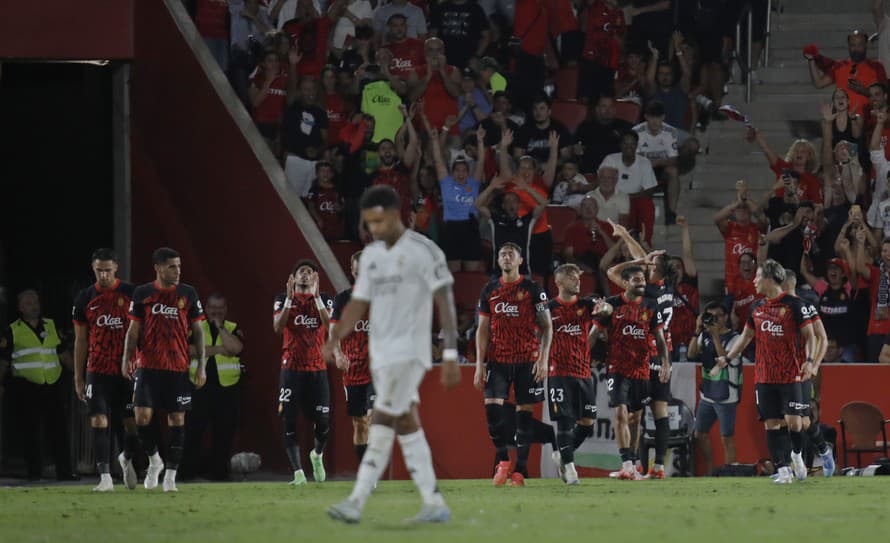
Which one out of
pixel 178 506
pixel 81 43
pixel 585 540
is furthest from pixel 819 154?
pixel 585 540

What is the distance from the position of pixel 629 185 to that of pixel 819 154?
10.4 ft

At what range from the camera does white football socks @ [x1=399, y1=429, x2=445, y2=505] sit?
10539 millimetres

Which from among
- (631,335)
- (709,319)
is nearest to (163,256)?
(631,335)

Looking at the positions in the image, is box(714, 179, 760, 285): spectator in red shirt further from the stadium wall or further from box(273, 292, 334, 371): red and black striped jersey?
the stadium wall

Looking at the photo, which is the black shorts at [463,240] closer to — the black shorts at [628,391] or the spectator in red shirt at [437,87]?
the spectator in red shirt at [437,87]

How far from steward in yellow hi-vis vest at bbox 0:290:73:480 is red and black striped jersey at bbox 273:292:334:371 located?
3.77 meters

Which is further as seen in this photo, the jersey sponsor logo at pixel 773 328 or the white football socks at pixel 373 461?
the jersey sponsor logo at pixel 773 328

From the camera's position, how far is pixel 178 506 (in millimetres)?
13203

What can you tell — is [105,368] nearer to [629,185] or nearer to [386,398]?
[386,398]

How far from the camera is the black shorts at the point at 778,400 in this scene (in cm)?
1684

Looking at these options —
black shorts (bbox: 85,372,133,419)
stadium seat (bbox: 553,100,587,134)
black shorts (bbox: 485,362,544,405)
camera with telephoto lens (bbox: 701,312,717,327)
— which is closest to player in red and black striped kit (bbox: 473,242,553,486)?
black shorts (bbox: 485,362,544,405)

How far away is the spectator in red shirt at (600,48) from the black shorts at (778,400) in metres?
7.13

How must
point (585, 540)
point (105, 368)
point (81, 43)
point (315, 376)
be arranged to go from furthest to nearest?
point (81, 43)
point (315, 376)
point (105, 368)
point (585, 540)

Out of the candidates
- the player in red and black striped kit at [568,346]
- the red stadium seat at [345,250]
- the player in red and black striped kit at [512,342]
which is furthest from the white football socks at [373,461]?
the red stadium seat at [345,250]
